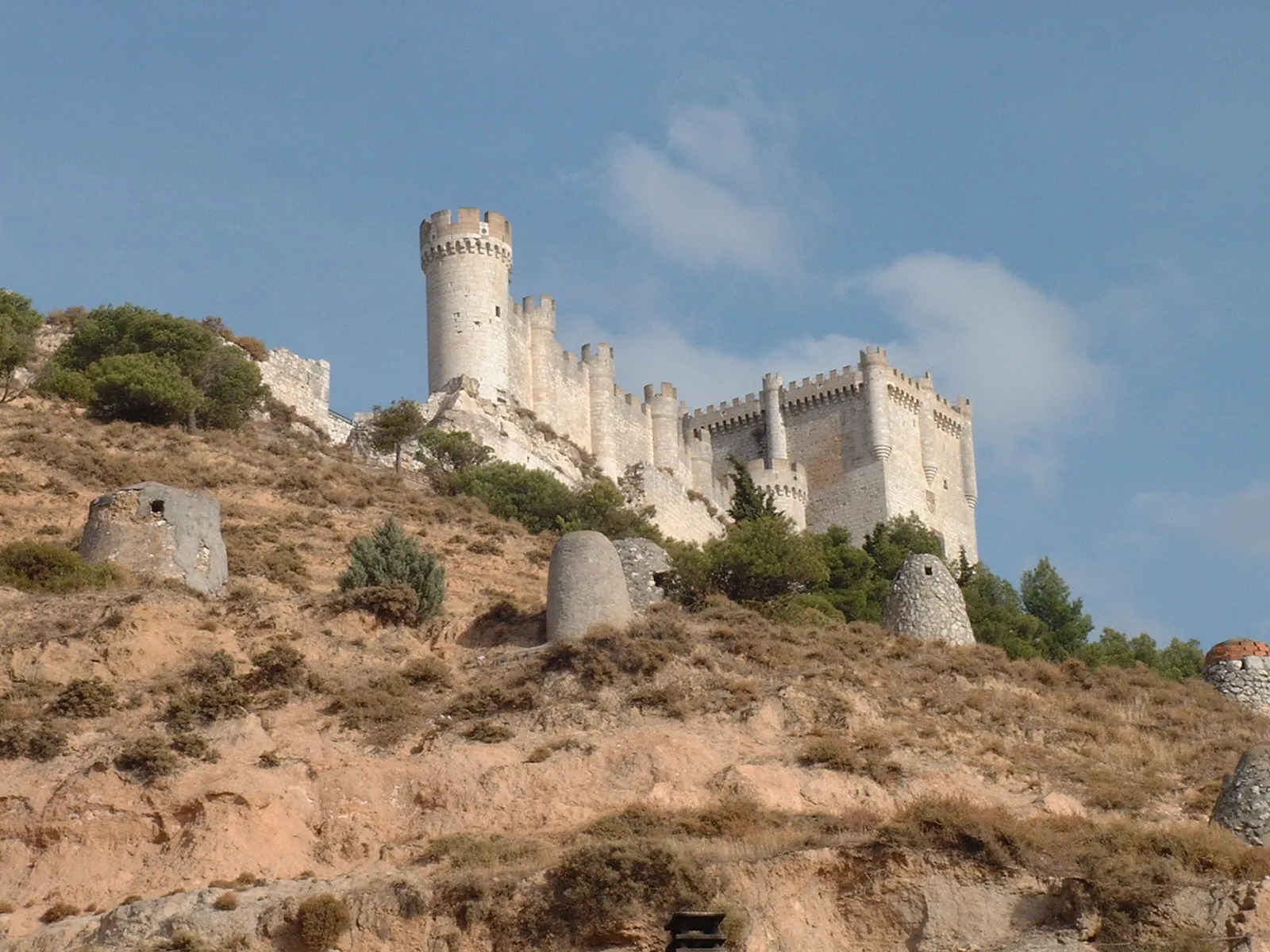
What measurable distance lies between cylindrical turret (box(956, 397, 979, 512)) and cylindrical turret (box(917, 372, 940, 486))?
6.57 ft

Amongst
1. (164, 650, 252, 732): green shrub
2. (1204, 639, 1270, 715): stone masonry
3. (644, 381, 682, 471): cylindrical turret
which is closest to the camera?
(164, 650, 252, 732): green shrub

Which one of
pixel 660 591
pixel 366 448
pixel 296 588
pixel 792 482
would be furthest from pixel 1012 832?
pixel 792 482

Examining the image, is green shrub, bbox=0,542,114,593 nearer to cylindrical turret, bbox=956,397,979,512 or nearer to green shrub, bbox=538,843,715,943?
green shrub, bbox=538,843,715,943

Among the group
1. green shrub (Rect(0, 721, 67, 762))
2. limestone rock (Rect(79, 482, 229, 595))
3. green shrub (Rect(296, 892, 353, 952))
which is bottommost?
green shrub (Rect(296, 892, 353, 952))

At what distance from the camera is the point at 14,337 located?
142ft

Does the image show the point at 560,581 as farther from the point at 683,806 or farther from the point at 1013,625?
the point at 1013,625

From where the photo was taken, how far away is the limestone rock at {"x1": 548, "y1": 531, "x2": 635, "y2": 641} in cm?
2712

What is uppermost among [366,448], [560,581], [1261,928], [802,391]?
[802,391]

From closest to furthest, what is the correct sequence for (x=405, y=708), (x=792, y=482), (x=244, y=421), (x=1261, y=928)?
(x=1261, y=928), (x=405, y=708), (x=244, y=421), (x=792, y=482)

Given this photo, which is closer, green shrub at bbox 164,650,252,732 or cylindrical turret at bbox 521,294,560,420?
green shrub at bbox 164,650,252,732

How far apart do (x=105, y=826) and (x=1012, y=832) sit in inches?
350

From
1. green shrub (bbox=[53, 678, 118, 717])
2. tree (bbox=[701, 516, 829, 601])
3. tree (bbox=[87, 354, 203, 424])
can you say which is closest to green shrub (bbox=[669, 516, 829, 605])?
tree (bbox=[701, 516, 829, 601])

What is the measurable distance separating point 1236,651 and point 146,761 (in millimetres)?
16699

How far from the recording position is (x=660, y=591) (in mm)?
29953
